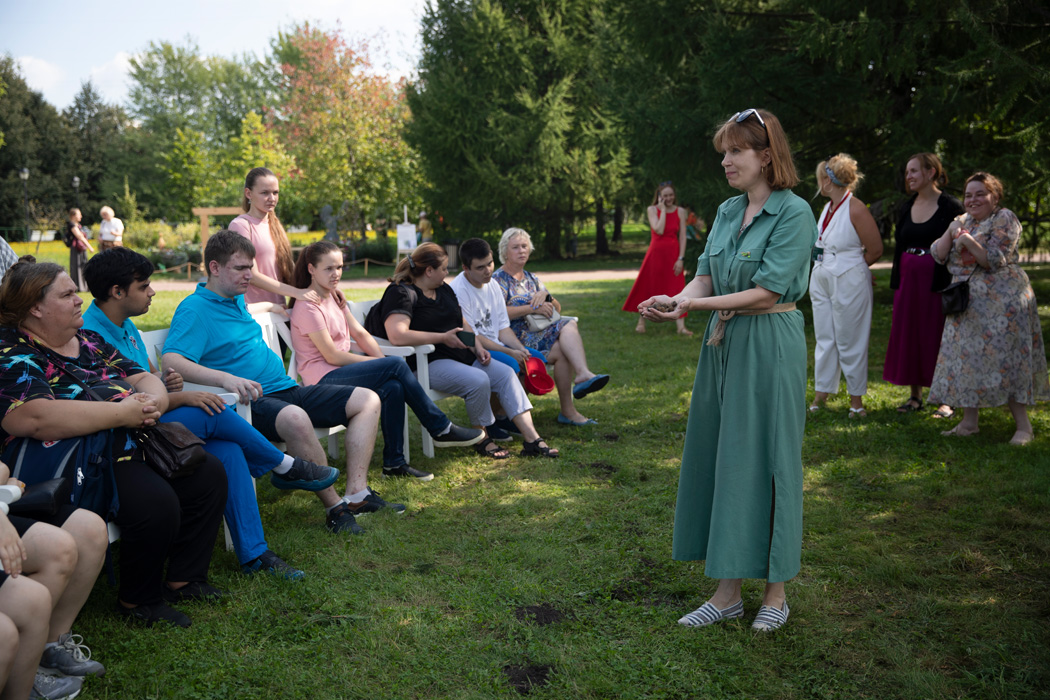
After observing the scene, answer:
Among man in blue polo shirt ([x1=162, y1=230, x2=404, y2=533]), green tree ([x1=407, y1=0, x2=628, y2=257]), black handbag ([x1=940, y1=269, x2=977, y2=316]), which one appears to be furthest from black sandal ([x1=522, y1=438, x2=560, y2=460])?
green tree ([x1=407, y1=0, x2=628, y2=257])

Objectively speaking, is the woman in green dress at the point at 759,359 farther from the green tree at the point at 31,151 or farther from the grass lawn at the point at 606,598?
the green tree at the point at 31,151

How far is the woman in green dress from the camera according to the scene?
2967 mm

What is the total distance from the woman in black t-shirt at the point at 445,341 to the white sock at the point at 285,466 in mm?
1724

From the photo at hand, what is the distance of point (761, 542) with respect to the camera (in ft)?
10.00

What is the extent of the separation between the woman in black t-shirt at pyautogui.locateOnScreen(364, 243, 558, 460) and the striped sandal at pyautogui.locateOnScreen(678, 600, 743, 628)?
7.73 ft

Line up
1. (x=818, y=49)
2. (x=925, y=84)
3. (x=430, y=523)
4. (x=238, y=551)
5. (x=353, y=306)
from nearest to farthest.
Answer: (x=238, y=551) → (x=430, y=523) → (x=353, y=306) → (x=818, y=49) → (x=925, y=84)

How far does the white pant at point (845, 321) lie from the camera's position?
618 centimetres

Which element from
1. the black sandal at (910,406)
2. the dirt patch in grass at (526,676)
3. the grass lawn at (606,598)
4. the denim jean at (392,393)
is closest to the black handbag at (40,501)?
the grass lawn at (606,598)

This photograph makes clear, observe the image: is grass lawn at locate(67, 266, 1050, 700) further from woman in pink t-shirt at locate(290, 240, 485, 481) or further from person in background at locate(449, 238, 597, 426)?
person in background at locate(449, 238, 597, 426)

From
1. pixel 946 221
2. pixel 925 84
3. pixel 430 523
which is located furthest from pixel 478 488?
pixel 925 84

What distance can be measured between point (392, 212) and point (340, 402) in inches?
938

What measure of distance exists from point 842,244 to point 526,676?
15.1 feet

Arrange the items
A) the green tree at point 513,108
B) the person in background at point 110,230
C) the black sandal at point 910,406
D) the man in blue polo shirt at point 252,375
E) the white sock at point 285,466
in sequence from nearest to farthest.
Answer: the white sock at point 285,466
the man in blue polo shirt at point 252,375
the black sandal at point 910,406
the person in background at point 110,230
the green tree at point 513,108

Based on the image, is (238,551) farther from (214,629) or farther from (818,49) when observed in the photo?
(818,49)
